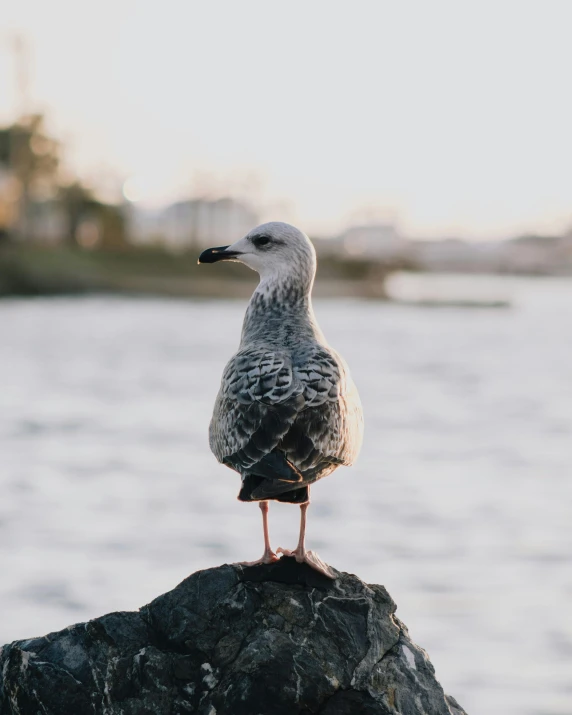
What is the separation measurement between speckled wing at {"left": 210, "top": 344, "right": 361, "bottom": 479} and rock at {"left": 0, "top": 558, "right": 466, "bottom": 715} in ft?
2.15

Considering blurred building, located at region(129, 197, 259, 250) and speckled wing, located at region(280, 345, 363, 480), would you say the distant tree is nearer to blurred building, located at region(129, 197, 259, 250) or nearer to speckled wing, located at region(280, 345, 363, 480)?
blurred building, located at region(129, 197, 259, 250)

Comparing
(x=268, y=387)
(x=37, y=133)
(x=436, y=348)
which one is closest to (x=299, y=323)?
(x=268, y=387)

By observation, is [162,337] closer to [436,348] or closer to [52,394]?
[436,348]

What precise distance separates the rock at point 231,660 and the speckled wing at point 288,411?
656mm

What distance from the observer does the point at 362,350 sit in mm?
39438

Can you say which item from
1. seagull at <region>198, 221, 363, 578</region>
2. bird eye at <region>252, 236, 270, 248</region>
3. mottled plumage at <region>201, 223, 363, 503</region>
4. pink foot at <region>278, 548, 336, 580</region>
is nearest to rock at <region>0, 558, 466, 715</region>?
pink foot at <region>278, 548, 336, 580</region>

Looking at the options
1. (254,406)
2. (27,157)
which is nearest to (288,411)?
(254,406)

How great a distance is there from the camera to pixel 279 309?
630 centimetres

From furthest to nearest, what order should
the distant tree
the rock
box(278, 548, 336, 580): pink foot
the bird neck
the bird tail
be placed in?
the distant tree
the bird neck
box(278, 548, 336, 580): pink foot
the rock
the bird tail

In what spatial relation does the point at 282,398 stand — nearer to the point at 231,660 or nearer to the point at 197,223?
the point at 231,660

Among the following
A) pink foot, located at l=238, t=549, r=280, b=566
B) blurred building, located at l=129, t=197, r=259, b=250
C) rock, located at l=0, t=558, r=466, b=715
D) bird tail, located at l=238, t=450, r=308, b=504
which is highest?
blurred building, located at l=129, t=197, r=259, b=250

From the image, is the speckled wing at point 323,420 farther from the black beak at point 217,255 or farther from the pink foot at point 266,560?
the black beak at point 217,255

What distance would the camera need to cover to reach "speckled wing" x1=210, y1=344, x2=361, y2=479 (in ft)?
16.8

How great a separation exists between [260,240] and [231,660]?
7.73 feet
